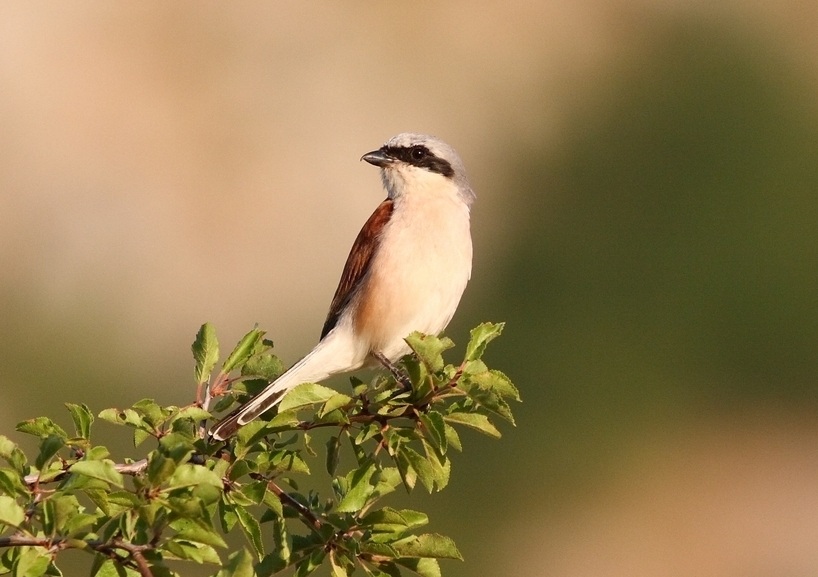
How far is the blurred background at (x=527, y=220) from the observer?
10430mm

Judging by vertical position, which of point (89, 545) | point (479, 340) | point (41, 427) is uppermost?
point (479, 340)

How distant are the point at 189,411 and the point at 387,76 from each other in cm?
1700

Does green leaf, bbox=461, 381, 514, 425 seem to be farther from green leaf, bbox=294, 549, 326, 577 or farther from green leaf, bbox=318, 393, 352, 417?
green leaf, bbox=294, 549, 326, 577

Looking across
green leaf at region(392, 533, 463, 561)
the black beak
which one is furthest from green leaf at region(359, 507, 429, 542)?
the black beak

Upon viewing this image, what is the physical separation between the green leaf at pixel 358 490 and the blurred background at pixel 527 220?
19.2ft

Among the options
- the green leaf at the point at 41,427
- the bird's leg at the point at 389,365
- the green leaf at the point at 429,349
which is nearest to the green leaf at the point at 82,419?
the green leaf at the point at 41,427

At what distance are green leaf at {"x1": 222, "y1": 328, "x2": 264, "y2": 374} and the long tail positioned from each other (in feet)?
0.55

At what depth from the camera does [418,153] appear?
5.42 metres

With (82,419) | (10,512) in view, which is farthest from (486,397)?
(10,512)

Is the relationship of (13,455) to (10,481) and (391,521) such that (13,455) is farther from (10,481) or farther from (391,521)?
(391,521)

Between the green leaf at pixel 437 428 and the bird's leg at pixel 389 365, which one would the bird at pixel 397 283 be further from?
the green leaf at pixel 437 428

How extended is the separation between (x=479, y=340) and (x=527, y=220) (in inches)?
476

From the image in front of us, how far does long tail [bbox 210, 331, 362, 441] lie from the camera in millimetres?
4000

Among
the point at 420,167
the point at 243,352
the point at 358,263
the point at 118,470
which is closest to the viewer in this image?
the point at 118,470
